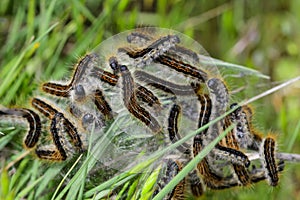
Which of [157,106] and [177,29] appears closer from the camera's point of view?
[157,106]

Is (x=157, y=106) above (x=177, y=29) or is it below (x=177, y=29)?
below

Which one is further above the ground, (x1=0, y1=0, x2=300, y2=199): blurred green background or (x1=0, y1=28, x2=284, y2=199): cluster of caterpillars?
(x1=0, y1=0, x2=300, y2=199): blurred green background

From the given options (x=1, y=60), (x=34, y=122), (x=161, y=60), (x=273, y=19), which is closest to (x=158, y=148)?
(x=161, y=60)

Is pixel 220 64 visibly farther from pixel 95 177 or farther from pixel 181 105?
pixel 95 177

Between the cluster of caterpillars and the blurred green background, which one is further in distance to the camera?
the blurred green background
